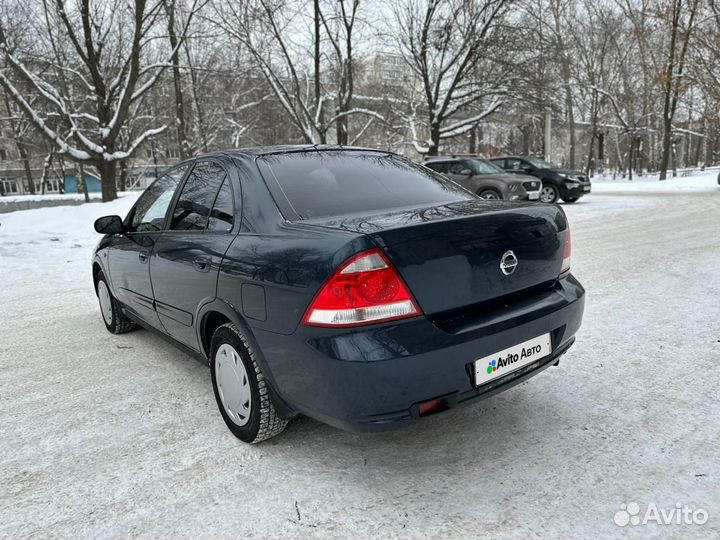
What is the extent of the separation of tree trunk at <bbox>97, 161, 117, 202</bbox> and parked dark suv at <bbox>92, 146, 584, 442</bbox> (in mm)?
15383

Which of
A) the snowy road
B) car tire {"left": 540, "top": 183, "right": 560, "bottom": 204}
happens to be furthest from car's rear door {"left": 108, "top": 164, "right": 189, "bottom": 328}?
car tire {"left": 540, "top": 183, "right": 560, "bottom": 204}

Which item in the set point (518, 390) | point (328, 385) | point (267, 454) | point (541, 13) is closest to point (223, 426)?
point (267, 454)

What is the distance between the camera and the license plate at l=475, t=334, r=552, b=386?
7.38ft

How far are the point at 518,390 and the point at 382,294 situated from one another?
1.59 metres

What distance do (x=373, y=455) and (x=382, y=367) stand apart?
2.58 feet

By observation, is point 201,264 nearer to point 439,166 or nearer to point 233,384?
point 233,384

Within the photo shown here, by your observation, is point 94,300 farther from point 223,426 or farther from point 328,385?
point 328,385

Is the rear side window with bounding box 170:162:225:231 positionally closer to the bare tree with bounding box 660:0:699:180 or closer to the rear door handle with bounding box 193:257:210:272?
the rear door handle with bounding box 193:257:210:272

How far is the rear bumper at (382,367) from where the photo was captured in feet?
6.67

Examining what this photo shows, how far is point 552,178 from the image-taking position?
54.0 ft

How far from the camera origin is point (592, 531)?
1.96 m

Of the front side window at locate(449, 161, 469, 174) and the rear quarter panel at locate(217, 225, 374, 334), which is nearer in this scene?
the rear quarter panel at locate(217, 225, 374, 334)

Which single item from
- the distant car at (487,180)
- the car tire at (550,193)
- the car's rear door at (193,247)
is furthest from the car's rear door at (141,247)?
the car tire at (550,193)

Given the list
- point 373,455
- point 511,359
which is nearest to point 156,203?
A: point 373,455
